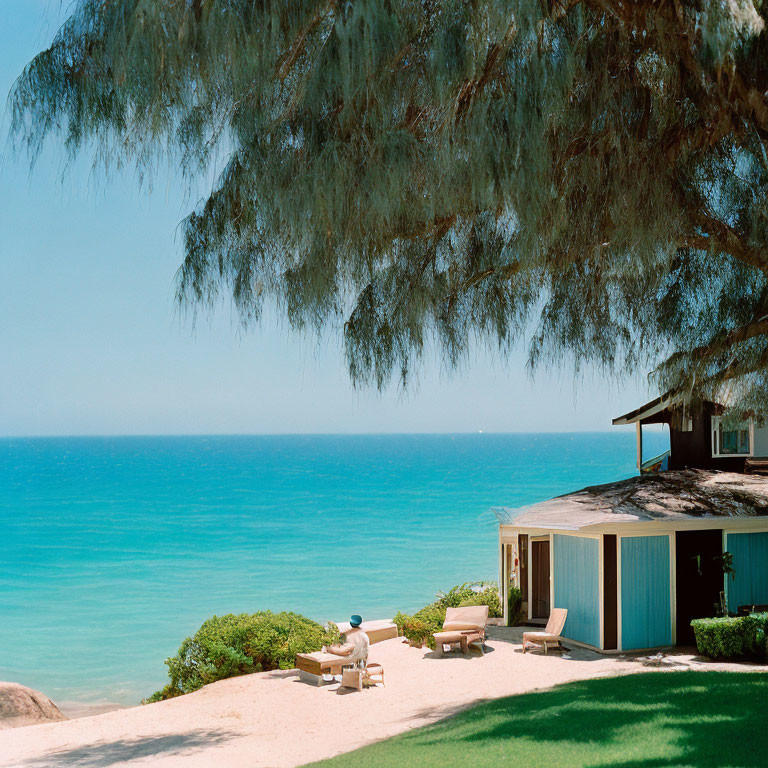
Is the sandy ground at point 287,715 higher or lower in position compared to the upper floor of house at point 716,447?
lower

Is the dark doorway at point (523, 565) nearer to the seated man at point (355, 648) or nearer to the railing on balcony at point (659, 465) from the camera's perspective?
the railing on balcony at point (659, 465)

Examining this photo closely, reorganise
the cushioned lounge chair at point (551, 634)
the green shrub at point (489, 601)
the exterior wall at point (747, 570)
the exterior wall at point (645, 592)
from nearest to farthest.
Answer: the exterior wall at point (645, 592), the cushioned lounge chair at point (551, 634), the exterior wall at point (747, 570), the green shrub at point (489, 601)

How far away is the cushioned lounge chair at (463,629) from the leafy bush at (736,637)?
13.2 ft

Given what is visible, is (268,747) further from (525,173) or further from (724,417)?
(525,173)

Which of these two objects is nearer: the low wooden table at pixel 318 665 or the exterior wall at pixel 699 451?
the low wooden table at pixel 318 665

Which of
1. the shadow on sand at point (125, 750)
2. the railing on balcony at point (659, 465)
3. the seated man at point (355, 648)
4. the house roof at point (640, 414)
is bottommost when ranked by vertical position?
the shadow on sand at point (125, 750)

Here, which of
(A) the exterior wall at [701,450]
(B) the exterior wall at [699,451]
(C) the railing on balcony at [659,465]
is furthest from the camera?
(C) the railing on balcony at [659,465]

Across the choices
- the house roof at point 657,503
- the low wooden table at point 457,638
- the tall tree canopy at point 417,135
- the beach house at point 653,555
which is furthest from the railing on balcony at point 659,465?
the tall tree canopy at point 417,135

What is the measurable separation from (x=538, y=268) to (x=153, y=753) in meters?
7.61

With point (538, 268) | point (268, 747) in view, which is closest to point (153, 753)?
point (268, 747)

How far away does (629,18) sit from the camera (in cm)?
591

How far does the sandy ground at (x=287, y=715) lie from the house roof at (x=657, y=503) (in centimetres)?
229

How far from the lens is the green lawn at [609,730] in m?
7.07

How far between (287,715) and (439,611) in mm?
6250
